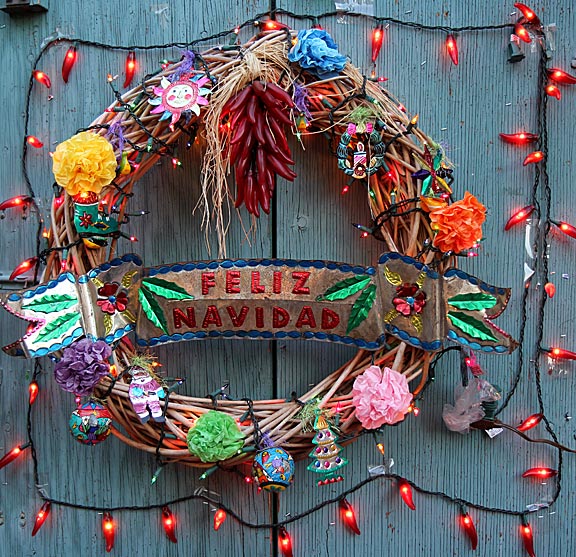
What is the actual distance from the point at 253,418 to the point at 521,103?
920 millimetres

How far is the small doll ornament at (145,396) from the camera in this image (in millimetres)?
1223

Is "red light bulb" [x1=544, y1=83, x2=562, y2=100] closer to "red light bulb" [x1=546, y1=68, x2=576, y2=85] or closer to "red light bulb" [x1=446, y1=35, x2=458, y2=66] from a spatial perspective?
"red light bulb" [x1=546, y1=68, x2=576, y2=85]

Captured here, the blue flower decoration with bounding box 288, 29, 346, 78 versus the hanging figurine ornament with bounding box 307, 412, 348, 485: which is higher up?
the blue flower decoration with bounding box 288, 29, 346, 78

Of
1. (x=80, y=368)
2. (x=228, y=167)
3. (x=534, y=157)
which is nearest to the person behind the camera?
(x=80, y=368)

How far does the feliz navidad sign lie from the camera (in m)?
1.24

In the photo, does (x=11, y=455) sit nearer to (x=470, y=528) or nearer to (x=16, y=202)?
(x=16, y=202)

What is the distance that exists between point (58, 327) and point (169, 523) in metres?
0.54

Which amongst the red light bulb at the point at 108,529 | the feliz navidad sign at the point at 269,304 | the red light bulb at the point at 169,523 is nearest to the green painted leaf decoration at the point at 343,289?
the feliz navidad sign at the point at 269,304

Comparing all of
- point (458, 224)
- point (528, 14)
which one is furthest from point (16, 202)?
point (528, 14)

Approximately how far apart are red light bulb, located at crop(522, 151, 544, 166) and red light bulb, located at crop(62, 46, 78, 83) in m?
1.06

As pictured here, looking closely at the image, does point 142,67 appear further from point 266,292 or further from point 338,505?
point 338,505

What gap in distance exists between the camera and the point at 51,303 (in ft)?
4.04

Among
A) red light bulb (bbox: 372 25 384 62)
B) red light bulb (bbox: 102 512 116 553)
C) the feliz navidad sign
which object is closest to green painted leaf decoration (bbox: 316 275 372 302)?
the feliz navidad sign

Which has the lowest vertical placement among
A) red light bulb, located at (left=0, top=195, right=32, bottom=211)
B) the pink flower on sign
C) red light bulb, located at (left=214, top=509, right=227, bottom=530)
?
red light bulb, located at (left=214, top=509, right=227, bottom=530)
